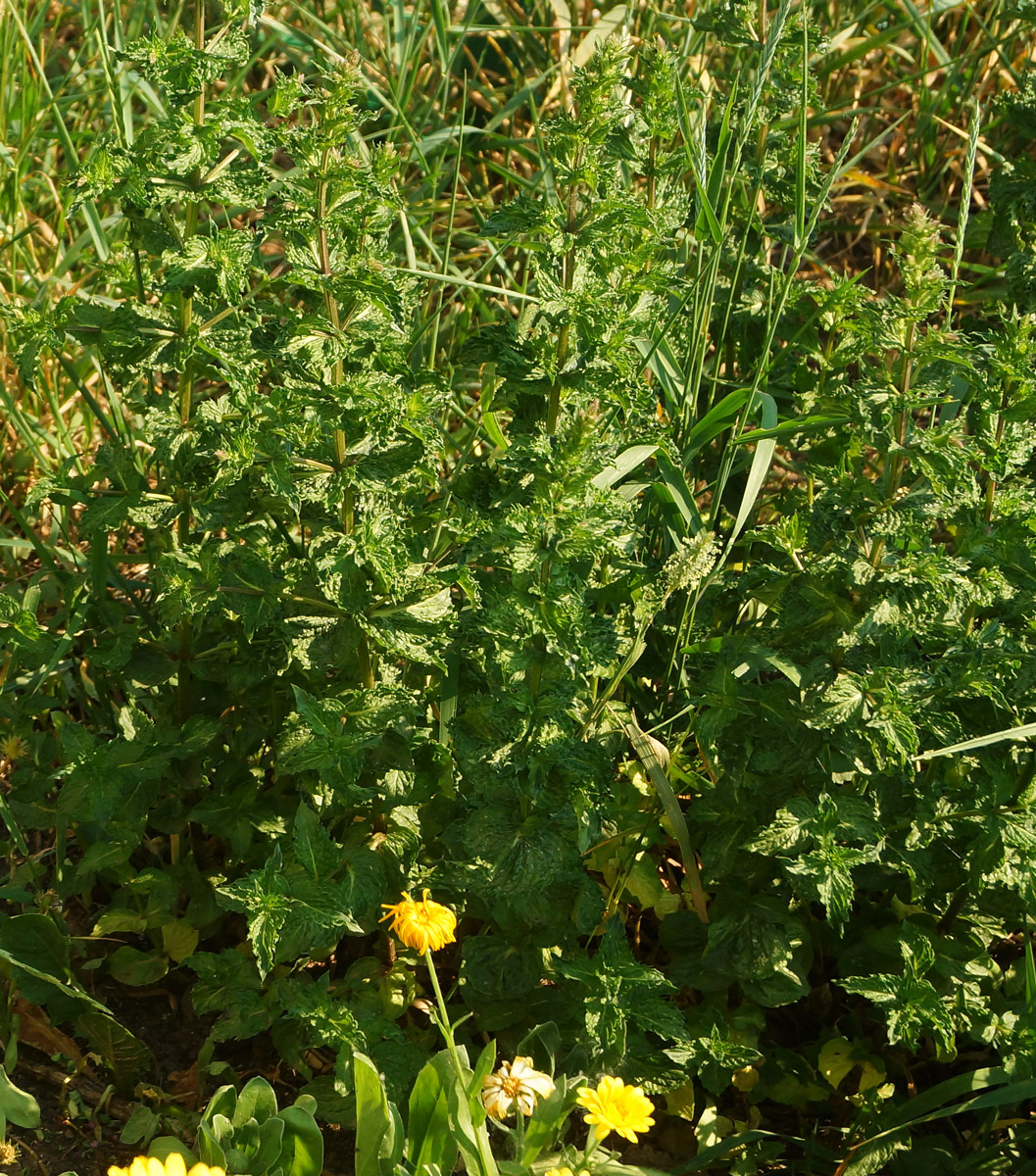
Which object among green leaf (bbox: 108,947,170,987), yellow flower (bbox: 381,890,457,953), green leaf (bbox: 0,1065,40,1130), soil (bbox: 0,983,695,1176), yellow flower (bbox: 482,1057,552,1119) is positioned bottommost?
soil (bbox: 0,983,695,1176)

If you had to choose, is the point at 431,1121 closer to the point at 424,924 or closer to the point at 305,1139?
the point at 305,1139

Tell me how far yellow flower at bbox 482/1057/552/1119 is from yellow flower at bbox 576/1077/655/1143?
0.07m

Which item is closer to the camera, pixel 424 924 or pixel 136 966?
pixel 424 924

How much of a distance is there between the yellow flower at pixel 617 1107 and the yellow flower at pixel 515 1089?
0.07 meters

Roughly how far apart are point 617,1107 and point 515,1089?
0.15m

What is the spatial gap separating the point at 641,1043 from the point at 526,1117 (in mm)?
228

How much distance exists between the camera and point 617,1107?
5.68ft

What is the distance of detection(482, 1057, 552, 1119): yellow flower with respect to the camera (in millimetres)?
1800

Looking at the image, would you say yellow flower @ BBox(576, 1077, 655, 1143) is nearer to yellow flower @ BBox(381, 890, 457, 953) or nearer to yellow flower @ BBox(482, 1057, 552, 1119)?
yellow flower @ BBox(482, 1057, 552, 1119)

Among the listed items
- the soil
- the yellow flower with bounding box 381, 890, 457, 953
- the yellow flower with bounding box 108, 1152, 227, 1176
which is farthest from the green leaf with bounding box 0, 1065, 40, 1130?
the yellow flower with bounding box 381, 890, 457, 953

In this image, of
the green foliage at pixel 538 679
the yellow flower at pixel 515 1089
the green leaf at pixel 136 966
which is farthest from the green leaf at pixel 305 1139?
the green leaf at pixel 136 966

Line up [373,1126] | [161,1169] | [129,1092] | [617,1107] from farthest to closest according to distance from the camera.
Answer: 1. [129,1092]
2. [373,1126]
3. [617,1107]
4. [161,1169]

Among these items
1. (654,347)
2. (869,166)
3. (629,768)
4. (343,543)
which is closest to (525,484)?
(343,543)

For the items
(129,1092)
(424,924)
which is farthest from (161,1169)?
(129,1092)
